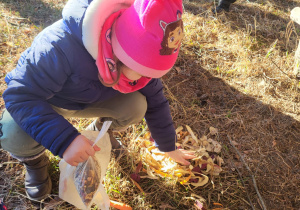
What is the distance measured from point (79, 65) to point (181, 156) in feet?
2.85

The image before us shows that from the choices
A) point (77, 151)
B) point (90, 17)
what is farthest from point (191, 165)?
point (90, 17)

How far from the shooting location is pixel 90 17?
992mm

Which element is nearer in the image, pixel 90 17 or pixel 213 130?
pixel 90 17

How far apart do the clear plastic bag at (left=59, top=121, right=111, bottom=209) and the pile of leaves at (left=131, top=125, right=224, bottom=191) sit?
31cm

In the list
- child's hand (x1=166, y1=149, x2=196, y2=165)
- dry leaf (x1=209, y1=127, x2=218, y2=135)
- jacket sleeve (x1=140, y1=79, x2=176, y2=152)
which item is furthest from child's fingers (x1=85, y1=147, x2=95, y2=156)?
dry leaf (x1=209, y1=127, x2=218, y2=135)

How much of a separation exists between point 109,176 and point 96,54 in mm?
852

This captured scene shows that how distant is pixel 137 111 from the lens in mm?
1446

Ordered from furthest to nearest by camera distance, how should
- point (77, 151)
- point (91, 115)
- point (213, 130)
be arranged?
point (213, 130)
point (91, 115)
point (77, 151)

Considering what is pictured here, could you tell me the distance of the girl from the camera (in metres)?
0.97

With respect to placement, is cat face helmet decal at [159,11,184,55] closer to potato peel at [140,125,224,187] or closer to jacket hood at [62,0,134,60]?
jacket hood at [62,0,134,60]

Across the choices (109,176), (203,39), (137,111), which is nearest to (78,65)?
(137,111)

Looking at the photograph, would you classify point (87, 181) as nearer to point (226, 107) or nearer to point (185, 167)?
point (185, 167)

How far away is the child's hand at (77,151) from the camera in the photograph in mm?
1076

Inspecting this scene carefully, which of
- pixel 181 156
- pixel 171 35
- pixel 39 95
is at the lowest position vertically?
pixel 181 156
